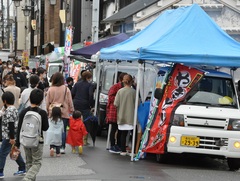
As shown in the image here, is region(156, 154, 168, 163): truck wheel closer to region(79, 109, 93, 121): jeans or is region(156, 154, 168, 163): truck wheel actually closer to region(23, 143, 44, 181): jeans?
region(79, 109, 93, 121): jeans

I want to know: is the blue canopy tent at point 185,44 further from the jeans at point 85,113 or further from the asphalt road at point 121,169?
the asphalt road at point 121,169

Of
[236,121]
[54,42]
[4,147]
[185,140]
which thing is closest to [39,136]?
[4,147]

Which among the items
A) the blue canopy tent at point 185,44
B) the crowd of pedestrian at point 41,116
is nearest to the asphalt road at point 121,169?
the crowd of pedestrian at point 41,116

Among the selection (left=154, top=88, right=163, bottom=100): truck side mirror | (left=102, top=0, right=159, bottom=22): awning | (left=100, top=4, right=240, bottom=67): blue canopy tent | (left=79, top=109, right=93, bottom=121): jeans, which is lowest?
(left=79, top=109, right=93, bottom=121): jeans

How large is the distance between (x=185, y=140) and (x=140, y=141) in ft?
5.37

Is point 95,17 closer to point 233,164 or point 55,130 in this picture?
point 55,130

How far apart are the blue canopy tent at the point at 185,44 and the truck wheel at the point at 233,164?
1.97 metres

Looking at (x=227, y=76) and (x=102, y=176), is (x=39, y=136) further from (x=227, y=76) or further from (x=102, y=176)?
(x=227, y=76)

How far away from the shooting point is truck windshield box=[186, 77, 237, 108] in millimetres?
11836

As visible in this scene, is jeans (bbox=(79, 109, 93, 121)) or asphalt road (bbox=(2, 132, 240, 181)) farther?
jeans (bbox=(79, 109, 93, 121))

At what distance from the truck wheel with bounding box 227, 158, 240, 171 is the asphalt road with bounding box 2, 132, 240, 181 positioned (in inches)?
7.2

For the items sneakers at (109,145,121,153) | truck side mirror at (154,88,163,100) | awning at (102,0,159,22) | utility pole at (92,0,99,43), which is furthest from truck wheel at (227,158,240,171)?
awning at (102,0,159,22)

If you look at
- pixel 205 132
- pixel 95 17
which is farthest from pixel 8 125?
pixel 95 17

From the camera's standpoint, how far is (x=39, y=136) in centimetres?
868
